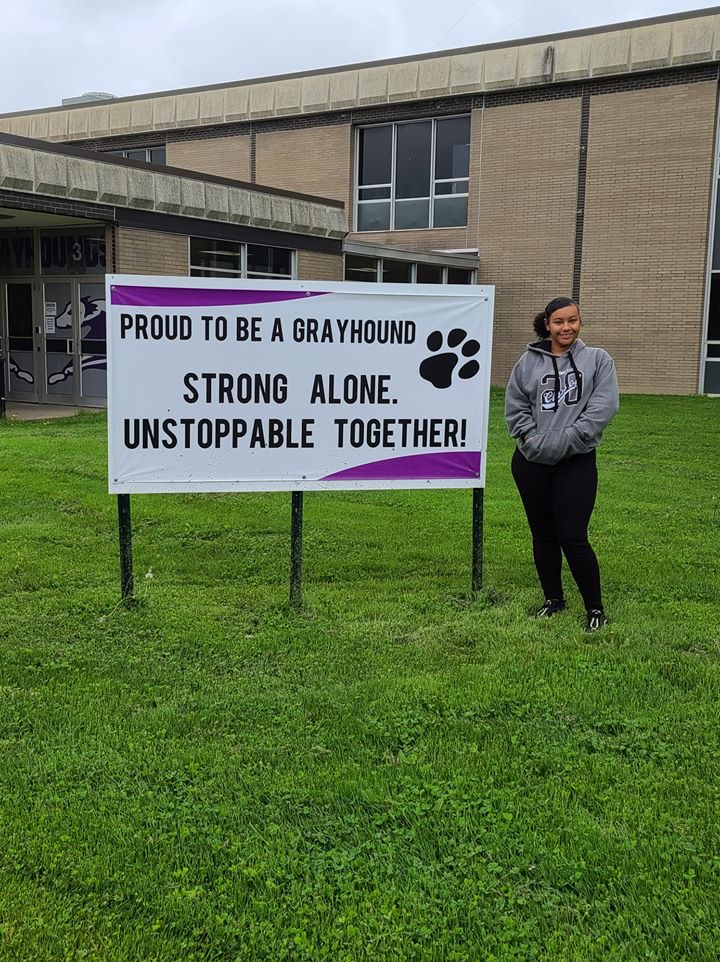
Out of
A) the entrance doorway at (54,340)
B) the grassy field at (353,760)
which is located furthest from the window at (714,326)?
the grassy field at (353,760)

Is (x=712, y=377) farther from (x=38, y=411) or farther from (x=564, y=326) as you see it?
(x=564, y=326)

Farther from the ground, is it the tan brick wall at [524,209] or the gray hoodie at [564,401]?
the tan brick wall at [524,209]

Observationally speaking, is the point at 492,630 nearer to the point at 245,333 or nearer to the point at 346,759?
the point at 346,759

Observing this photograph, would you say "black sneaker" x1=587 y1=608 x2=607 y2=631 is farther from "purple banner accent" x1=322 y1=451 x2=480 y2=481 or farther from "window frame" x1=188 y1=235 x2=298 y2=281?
"window frame" x1=188 y1=235 x2=298 y2=281

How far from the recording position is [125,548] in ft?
16.8

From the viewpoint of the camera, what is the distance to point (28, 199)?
44.7 ft

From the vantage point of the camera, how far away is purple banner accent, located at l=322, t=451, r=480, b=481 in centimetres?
527

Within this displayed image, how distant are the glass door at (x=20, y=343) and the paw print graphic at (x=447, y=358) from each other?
44.0 feet

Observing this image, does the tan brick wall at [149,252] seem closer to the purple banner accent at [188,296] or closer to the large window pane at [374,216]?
the large window pane at [374,216]

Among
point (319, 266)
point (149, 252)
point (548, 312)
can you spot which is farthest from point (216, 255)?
point (548, 312)

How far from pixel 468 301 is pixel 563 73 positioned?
1845cm

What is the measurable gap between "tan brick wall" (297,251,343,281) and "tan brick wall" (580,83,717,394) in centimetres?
626

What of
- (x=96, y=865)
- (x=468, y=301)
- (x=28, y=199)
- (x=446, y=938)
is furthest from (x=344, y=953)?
(x=28, y=199)

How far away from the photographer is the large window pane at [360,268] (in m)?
21.2
